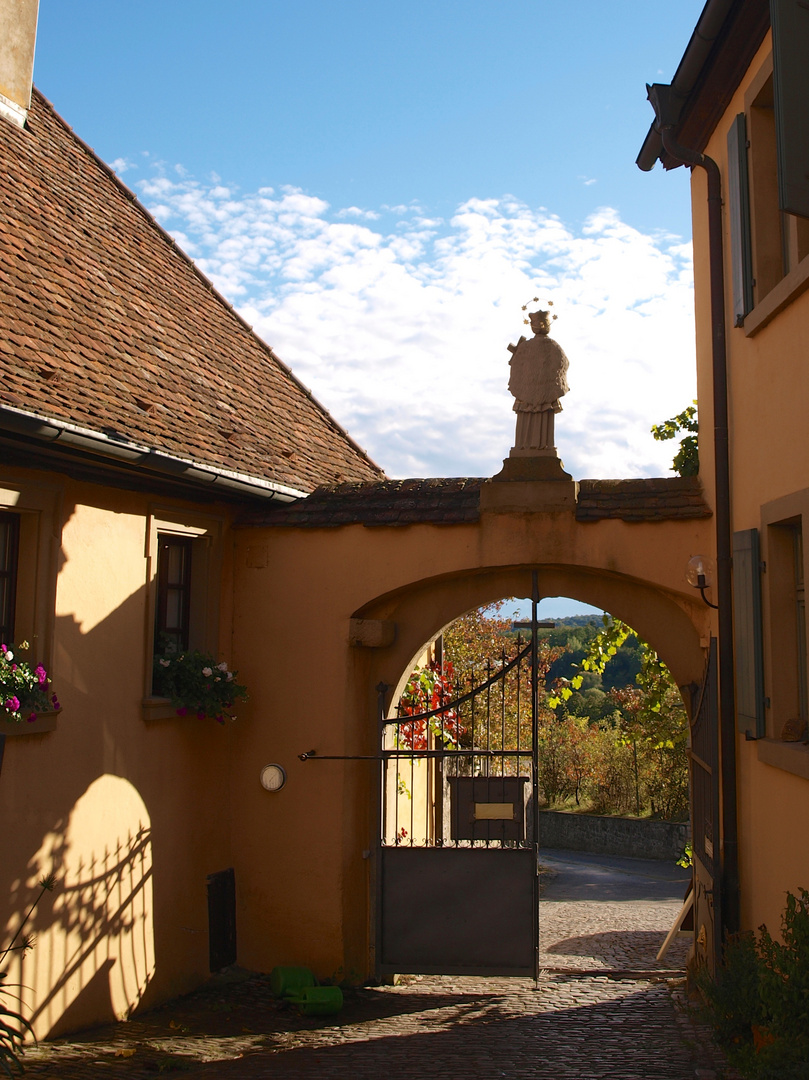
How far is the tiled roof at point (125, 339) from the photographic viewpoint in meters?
7.21

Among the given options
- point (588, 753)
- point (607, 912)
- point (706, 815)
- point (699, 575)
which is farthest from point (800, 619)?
point (588, 753)

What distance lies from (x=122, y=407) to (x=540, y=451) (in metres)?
3.31

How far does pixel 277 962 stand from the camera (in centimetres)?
852

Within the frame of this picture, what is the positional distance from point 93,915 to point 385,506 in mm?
3831

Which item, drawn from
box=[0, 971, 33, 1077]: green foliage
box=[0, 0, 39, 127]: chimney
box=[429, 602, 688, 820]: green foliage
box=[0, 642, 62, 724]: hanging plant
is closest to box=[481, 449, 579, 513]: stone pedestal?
box=[0, 642, 62, 724]: hanging plant

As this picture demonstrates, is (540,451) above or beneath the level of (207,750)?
above

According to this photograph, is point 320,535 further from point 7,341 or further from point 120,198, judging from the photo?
point 120,198

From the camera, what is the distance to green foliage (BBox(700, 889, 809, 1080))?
174 inches

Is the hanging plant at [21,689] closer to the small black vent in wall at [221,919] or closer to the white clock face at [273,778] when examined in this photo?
the white clock face at [273,778]

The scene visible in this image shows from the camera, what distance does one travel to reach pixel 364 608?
28.4 ft

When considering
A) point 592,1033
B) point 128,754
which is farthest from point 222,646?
point 592,1033

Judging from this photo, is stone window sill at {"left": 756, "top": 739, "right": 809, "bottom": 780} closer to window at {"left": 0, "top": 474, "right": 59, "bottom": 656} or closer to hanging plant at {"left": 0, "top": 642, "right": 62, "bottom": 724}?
hanging plant at {"left": 0, "top": 642, "right": 62, "bottom": 724}

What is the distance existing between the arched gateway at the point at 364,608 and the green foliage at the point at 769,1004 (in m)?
2.16

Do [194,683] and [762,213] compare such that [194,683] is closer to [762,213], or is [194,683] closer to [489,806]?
[489,806]
